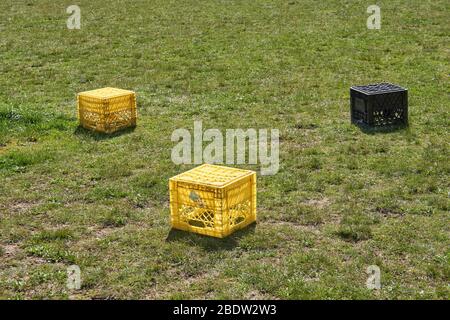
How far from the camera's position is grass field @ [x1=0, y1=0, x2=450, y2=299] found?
375 inches

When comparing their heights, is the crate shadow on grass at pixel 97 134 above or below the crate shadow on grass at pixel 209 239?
above

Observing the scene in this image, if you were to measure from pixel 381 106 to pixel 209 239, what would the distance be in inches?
258

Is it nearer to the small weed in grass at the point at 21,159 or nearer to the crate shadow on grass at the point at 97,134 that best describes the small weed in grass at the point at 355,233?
the small weed in grass at the point at 21,159

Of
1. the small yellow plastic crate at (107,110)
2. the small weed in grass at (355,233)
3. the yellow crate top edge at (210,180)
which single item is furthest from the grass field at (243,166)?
the yellow crate top edge at (210,180)

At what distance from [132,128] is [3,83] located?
19.5 feet

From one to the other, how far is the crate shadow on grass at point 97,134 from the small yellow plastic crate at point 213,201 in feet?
16.0

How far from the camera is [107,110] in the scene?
15445 millimetres

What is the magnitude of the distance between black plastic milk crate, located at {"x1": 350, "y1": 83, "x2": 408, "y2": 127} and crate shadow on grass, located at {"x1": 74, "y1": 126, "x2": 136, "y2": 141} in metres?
4.80

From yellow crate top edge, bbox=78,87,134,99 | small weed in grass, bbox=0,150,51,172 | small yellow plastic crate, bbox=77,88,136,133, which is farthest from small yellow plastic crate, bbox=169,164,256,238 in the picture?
→ yellow crate top edge, bbox=78,87,134,99

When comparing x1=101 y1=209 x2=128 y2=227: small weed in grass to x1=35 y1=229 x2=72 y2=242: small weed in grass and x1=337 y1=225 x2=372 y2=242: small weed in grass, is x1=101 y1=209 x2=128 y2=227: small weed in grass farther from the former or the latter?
x1=337 y1=225 x2=372 y2=242: small weed in grass

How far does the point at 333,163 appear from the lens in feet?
45.2

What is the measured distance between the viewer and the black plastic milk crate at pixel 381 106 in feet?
50.7

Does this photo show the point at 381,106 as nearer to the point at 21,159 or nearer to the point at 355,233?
the point at 355,233
